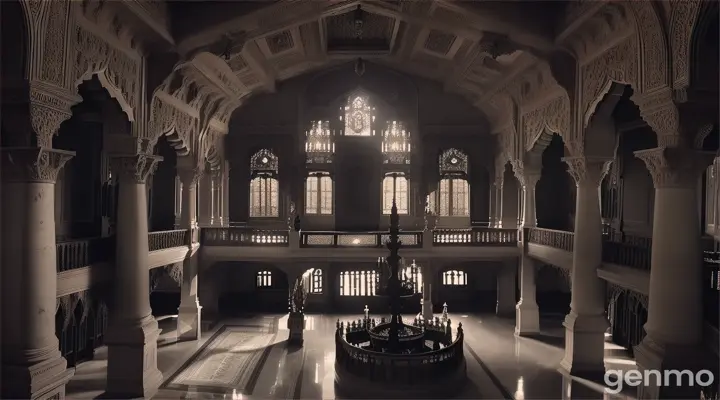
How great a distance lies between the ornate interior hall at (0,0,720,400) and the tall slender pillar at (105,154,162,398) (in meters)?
0.05

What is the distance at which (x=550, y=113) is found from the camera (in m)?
13.8

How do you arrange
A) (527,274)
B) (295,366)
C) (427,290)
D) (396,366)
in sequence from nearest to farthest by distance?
(396,366) < (295,366) < (527,274) < (427,290)

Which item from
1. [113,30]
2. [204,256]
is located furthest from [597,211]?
[204,256]

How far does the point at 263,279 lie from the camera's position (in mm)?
21344

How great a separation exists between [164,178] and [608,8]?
52.1 ft

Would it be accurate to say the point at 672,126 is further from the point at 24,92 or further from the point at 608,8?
the point at 24,92

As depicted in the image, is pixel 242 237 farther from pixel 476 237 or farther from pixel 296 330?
pixel 476 237

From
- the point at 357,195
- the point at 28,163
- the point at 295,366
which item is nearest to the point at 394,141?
the point at 357,195

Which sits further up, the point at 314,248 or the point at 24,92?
the point at 24,92

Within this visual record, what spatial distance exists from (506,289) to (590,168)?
8.81 metres

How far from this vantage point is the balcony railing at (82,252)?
9859 millimetres

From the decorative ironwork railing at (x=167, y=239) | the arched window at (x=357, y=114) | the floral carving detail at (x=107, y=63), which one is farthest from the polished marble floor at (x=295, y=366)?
the arched window at (x=357, y=114)

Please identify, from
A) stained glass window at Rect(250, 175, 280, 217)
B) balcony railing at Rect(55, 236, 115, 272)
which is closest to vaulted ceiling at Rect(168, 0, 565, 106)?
stained glass window at Rect(250, 175, 280, 217)

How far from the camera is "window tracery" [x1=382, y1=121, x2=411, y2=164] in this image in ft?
69.5
